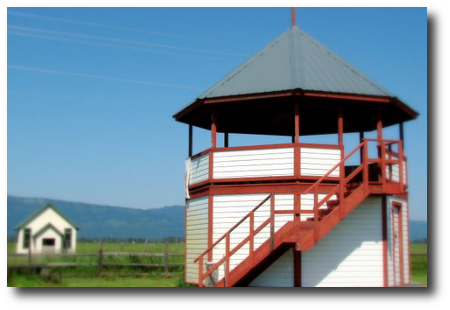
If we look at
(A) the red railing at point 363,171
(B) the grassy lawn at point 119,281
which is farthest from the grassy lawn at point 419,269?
(B) the grassy lawn at point 119,281

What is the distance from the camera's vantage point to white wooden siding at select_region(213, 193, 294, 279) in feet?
61.6

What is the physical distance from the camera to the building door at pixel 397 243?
66.3 feet

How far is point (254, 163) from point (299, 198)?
2.61 meters

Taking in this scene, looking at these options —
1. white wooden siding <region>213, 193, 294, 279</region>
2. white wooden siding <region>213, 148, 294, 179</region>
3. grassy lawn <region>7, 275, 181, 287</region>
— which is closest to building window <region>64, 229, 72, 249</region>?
grassy lawn <region>7, 275, 181, 287</region>

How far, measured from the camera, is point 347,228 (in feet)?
62.0

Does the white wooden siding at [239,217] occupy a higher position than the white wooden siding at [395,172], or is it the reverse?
the white wooden siding at [395,172]

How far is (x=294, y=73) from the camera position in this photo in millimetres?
19688

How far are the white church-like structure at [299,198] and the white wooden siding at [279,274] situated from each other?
0.10 ft

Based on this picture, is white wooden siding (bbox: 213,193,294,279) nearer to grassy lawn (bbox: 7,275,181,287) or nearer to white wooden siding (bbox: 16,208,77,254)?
grassy lawn (bbox: 7,275,181,287)

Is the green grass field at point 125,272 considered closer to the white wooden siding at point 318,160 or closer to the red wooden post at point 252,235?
the red wooden post at point 252,235

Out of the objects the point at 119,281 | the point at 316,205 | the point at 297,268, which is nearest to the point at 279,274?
the point at 297,268

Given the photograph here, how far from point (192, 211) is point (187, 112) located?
3.49 m

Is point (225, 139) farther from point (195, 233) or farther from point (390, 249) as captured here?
point (390, 249)
